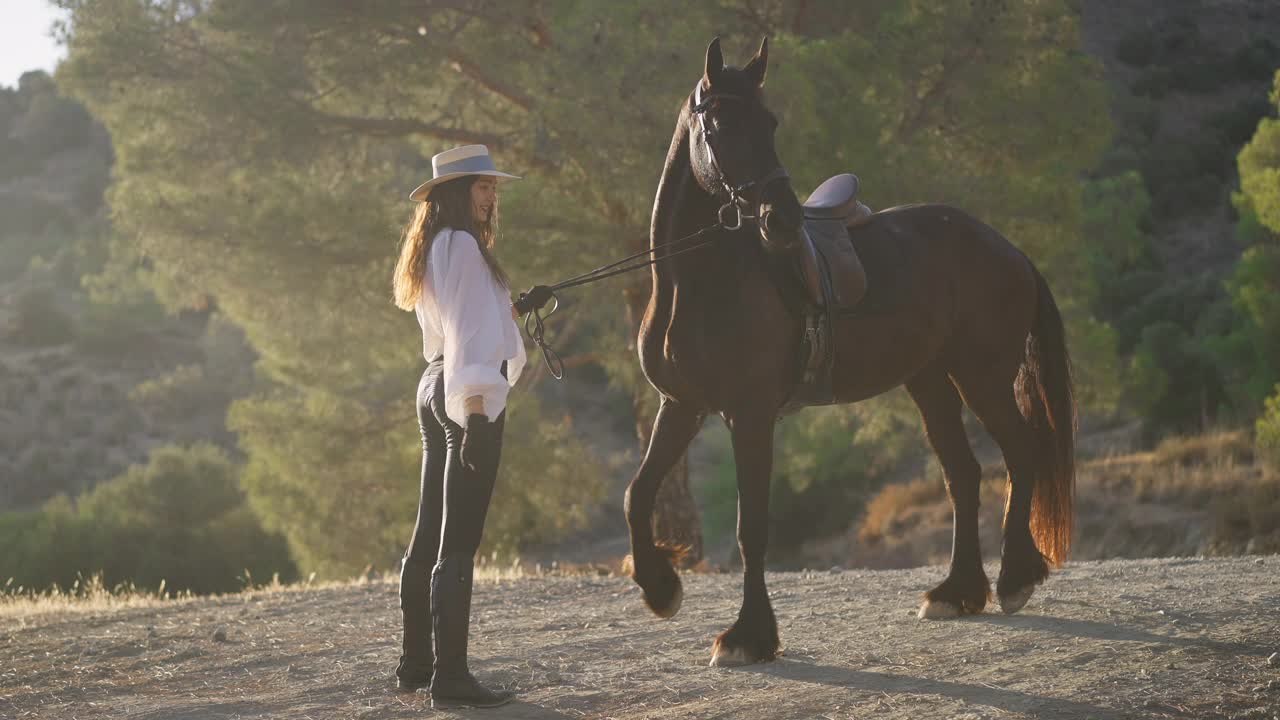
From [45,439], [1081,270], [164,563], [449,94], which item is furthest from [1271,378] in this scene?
[45,439]

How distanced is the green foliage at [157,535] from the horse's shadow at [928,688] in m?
21.7

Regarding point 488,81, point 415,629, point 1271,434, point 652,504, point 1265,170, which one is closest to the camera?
point 415,629

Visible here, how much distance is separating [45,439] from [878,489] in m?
29.4

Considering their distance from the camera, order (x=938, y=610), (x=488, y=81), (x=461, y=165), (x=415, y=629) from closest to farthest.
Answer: (x=461, y=165) < (x=415, y=629) < (x=938, y=610) < (x=488, y=81)

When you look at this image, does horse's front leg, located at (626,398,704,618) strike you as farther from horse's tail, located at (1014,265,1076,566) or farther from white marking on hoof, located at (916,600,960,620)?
horse's tail, located at (1014,265,1076,566)

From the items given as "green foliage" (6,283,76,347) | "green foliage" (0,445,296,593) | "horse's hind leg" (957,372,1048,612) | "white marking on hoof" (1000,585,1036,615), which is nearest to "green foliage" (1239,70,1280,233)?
"horse's hind leg" (957,372,1048,612)

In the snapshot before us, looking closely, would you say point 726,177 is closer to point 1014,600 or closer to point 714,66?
point 714,66

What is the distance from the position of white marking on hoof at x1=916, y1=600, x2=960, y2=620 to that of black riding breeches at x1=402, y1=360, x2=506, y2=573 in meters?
2.48

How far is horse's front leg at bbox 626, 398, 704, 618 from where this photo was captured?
18.1 ft

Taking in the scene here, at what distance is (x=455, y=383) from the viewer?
4359 mm

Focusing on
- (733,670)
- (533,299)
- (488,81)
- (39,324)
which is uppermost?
(39,324)

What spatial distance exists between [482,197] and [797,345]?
64.5 inches

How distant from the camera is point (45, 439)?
42.9m

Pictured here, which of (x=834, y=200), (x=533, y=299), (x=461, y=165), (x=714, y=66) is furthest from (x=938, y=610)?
(x=461, y=165)
